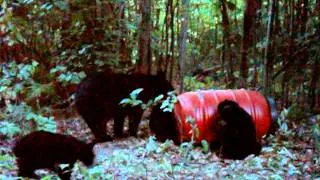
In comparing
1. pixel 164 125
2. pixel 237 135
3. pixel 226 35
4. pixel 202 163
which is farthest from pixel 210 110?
pixel 226 35

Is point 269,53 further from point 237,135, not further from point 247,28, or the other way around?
point 237,135

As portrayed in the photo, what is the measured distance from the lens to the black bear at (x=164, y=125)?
7.93 metres

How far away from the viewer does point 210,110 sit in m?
7.34

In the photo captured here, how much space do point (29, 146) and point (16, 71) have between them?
8.39 feet

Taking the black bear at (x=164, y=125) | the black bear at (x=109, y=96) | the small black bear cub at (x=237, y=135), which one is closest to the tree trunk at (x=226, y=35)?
the black bear at (x=109, y=96)

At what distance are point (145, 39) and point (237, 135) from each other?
10.3ft

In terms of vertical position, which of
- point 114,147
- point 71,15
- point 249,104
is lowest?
point 114,147

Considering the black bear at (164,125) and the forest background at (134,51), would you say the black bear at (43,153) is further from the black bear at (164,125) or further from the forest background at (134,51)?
the black bear at (164,125)

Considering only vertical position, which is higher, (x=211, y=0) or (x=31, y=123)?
(x=211, y=0)

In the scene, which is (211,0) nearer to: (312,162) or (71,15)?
(71,15)

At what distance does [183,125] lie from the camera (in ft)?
24.1

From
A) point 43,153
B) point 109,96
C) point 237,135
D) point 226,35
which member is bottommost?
point 237,135

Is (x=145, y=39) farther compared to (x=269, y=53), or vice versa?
(x=145, y=39)

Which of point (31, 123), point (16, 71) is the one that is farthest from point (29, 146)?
point (16, 71)
